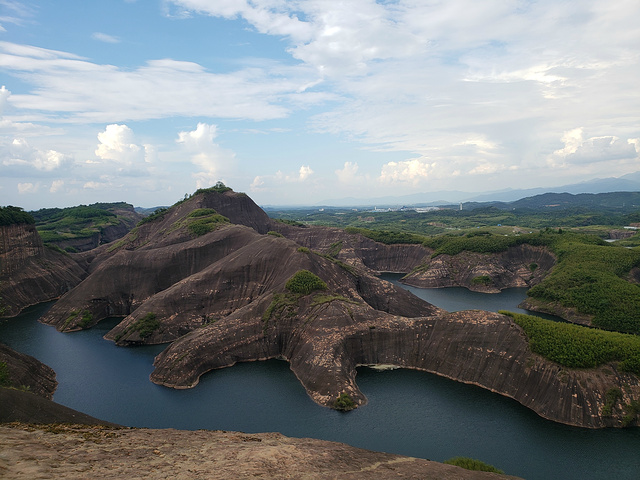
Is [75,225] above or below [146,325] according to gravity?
above

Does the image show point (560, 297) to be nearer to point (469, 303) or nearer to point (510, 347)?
point (469, 303)

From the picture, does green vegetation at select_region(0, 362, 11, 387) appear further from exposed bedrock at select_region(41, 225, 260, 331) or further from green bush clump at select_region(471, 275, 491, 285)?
green bush clump at select_region(471, 275, 491, 285)

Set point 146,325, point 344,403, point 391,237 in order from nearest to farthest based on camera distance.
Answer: point 344,403 → point 146,325 → point 391,237

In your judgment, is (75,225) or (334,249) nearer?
(334,249)

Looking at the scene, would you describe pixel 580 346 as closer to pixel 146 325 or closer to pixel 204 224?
pixel 146 325

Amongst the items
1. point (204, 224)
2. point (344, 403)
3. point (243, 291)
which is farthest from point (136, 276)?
point (344, 403)

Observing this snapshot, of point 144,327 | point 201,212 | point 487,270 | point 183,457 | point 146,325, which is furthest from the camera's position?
point 201,212

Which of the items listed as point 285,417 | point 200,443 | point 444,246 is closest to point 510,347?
point 285,417
